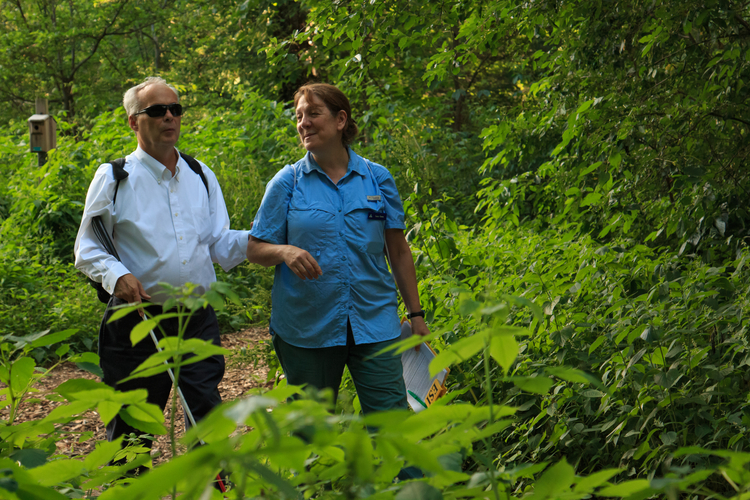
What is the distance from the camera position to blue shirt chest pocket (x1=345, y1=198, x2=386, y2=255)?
2.86 meters

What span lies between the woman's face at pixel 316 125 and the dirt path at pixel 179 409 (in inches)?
62.5

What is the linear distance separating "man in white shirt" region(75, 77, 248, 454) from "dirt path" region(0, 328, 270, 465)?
1.01m

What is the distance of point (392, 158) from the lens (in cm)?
522

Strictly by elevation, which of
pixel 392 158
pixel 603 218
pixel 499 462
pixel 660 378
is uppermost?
pixel 392 158

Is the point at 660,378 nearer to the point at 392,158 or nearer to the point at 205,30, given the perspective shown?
the point at 392,158

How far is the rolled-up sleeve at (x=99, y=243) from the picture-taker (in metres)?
2.68

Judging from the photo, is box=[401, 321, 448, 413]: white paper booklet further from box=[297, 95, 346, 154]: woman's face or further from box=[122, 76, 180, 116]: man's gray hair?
box=[122, 76, 180, 116]: man's gray hair

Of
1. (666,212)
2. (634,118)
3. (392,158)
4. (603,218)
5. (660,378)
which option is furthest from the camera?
(392,158)

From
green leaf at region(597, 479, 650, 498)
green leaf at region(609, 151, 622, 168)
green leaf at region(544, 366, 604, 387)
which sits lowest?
green leaf at region(597, 479, 650, 498)

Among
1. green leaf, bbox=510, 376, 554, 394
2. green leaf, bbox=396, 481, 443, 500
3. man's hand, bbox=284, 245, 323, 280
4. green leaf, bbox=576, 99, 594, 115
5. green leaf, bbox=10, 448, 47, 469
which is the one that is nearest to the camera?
green leaf, bbox=396, 481, 443, 500

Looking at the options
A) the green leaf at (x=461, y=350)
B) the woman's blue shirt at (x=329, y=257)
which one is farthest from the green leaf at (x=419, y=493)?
the woman's blue shirt at (x=329, y=257)

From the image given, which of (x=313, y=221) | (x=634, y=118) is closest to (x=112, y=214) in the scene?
(x=313, y=221)

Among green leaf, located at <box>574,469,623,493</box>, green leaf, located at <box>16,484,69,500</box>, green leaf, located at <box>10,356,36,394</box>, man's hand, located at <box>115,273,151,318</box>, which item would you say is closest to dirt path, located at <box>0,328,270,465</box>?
man's hand, located at <box>115,273,151,318</box>

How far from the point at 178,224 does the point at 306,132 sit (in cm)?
69
